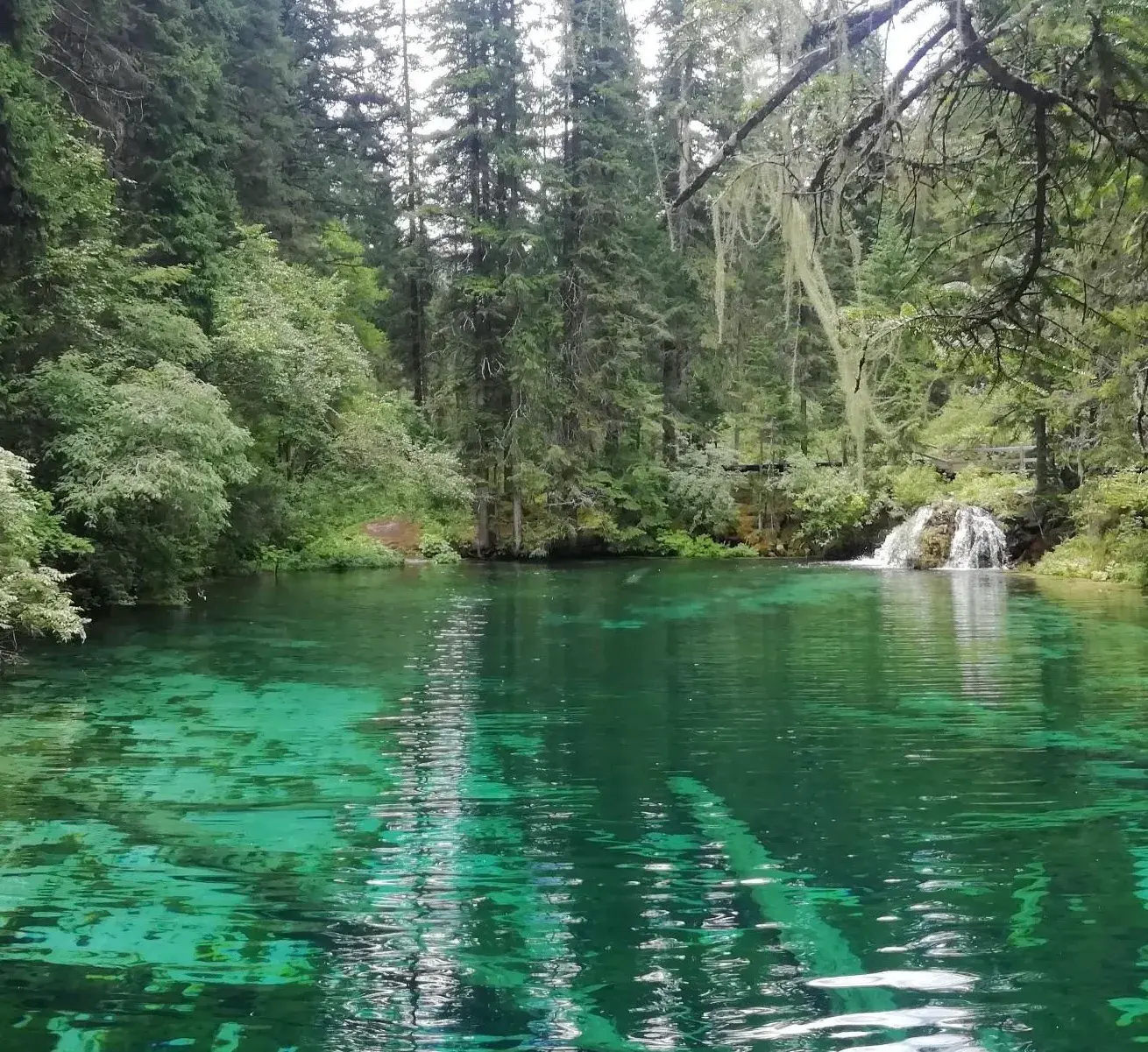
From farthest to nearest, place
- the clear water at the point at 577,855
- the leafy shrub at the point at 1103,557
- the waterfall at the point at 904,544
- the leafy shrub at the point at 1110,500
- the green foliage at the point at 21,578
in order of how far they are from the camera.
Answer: the waterfall at the point at 904,544, the leafy shrub at the point at 1103,557, the leafy shrub at the point at 1110,500, the green foliage at the point at 21,578, the clear water at the point at 577,855

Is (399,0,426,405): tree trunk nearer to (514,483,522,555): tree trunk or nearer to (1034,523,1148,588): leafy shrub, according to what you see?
(514,483,522,555): tree trunk

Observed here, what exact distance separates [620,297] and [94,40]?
15.3 m

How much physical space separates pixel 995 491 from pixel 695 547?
8834 mm

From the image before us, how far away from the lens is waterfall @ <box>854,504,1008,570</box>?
23.4 meters

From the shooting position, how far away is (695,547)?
3023 centimetres

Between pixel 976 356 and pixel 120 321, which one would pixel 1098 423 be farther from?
pixel 120 321

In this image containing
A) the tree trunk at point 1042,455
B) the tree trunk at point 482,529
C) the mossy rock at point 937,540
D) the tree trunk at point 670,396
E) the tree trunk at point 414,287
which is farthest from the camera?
the tree trunk at point 414,287

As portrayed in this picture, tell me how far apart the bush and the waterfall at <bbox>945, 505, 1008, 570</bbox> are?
729 centimetres

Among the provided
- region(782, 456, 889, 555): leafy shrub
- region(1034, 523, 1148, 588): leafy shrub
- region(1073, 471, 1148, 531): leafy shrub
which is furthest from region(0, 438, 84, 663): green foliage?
region(782, 456, 889, 555): leafy shrub

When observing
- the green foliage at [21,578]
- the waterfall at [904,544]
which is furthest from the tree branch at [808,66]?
the waterfall at [904,544]

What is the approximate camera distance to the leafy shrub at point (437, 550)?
2717cm

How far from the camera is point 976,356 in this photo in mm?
5754

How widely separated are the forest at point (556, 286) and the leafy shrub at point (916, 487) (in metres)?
0.11

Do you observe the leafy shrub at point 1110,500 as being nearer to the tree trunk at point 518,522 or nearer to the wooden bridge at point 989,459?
the wooden bridge at point 989,459
